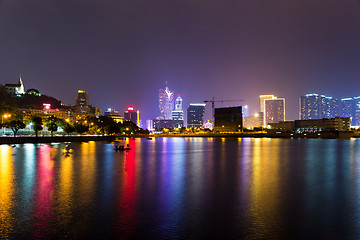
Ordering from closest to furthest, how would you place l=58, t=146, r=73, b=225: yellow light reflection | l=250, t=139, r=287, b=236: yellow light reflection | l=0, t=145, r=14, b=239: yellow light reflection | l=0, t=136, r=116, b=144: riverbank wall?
l=0, t=145, r=14, b=239: yellow light reflection, l=250, t=139, r=287, b=236: yellow light reflection, l=58, t=146, r=73, b=225: yellow light reflection, l=0, t=136, r=116, b=144: riverbank wall

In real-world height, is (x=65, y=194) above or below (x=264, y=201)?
above

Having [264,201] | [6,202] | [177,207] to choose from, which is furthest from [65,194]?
[264,201]

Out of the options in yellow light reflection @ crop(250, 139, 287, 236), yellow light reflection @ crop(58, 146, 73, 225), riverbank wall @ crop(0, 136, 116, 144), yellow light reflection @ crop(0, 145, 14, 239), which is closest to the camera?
yellow light reflection @ crop(0, 145, 14, 239)

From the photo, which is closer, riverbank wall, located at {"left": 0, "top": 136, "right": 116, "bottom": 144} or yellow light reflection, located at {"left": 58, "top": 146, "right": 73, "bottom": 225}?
yellow light reflection, located at {"left": 58, "top": 146, "right": 73, "bottom": 225}

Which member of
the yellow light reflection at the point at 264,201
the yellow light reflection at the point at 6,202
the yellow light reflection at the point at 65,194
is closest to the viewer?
the yellow light reflection at the point at 6,202

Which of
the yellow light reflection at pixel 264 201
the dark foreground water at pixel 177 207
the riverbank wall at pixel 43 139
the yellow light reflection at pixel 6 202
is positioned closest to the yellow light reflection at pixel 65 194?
the dark foreground water at pixel 177 207

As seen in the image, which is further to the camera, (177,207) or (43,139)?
(43,139)

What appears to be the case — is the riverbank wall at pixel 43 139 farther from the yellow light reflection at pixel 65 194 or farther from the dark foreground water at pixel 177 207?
the yellow light reflection at pixel 65 194

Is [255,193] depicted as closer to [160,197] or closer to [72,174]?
→ [160,197]

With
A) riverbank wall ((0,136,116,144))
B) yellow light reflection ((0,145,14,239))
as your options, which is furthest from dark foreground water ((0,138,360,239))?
riverbank wall ((0,136,116,144))

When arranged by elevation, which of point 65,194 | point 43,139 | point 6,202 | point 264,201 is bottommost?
point 264,201

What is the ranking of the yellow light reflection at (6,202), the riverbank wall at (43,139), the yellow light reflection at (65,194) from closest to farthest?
the yellow light reflection at (6,202), the yellow light reflection at (65,194), the riverbank wall at (43,139)

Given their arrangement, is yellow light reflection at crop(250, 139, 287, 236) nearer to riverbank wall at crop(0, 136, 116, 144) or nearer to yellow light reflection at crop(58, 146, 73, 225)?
yellow light reflection at crop(58, 146, 73, 225)

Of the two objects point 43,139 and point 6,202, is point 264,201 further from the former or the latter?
point 43,139
